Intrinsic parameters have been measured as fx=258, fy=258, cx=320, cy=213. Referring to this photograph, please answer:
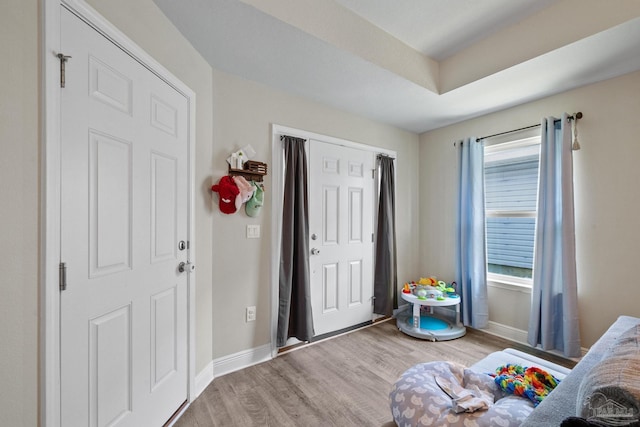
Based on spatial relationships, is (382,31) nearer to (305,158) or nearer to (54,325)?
(305,158)

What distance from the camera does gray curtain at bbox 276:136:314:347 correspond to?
235 cm

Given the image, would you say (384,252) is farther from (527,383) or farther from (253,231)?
(527,383)

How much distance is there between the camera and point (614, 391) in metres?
0.62

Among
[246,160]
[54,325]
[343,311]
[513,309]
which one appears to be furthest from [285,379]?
[513,309]

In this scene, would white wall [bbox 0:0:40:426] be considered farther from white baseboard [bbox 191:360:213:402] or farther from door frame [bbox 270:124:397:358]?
door frame [bbox 270:124:397:358]

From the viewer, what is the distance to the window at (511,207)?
8.58 ft

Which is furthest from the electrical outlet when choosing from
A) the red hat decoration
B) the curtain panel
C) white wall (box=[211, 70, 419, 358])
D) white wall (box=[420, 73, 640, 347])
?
white wall (box=[420, 73, 640, 347])

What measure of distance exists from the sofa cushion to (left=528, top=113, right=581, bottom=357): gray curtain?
72.5 inches

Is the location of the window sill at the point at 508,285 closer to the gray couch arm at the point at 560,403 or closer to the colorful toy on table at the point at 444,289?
the colorful toy on table at the point at 444,289

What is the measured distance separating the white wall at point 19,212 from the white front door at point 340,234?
1.91 metres

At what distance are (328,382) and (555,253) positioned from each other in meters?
2.28

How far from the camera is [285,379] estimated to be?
2.03 metres

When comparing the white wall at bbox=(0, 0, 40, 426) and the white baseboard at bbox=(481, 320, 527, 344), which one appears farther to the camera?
the white baseboard at bbox=(481, 320, 527, 344)

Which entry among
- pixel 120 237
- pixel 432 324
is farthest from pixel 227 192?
pixel 432 324
